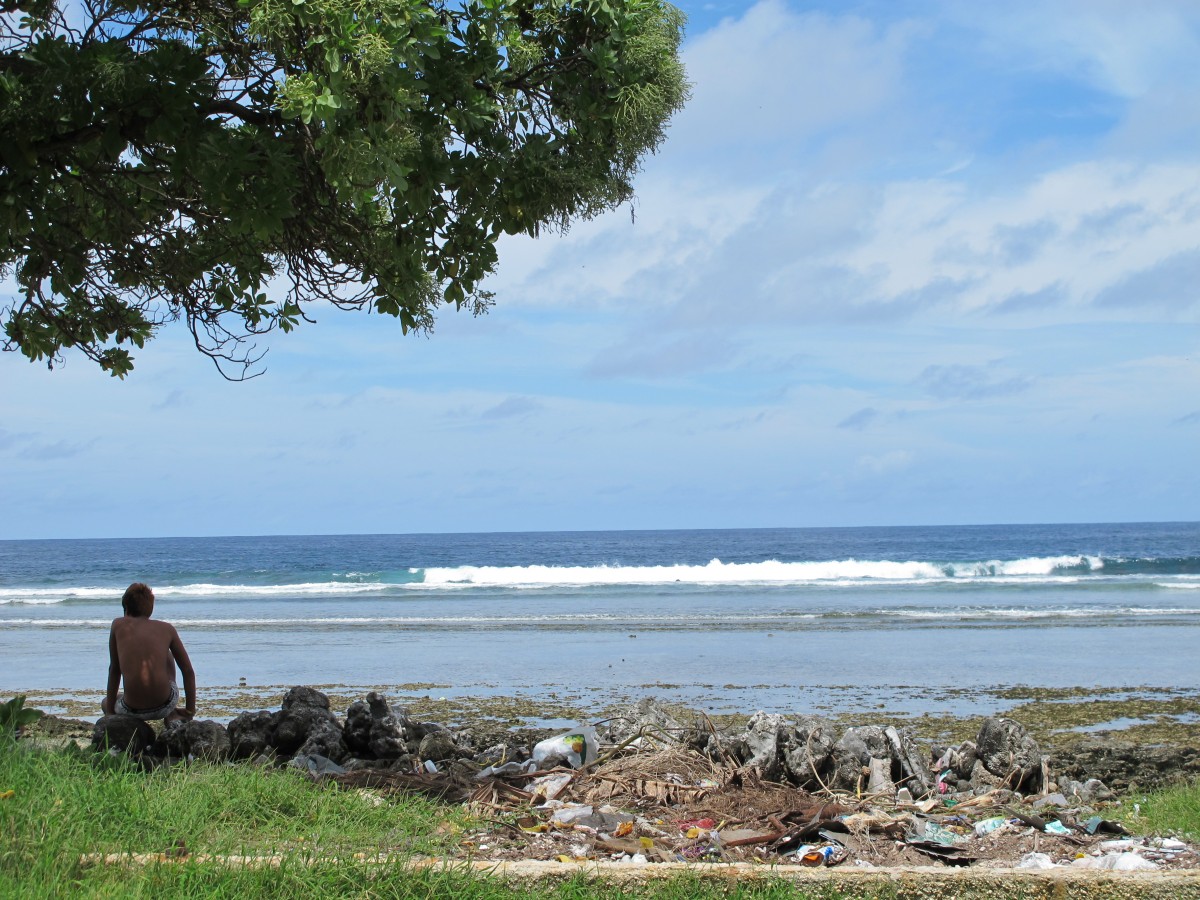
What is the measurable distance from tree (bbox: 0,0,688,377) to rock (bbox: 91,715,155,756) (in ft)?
9.03

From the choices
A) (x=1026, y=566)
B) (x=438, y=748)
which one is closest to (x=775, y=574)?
(x=1026, y=566)

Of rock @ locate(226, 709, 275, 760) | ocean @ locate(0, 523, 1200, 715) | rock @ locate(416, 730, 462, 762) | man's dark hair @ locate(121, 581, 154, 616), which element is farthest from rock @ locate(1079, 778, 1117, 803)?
man's dark hair @ locate(121, 581, 154, 616)

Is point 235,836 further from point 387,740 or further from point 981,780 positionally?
point 981,780

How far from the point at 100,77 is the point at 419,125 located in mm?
1536

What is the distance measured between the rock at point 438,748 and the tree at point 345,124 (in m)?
2.65

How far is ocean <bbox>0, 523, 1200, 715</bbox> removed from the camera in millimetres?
13164

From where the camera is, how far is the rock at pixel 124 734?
6.27 m

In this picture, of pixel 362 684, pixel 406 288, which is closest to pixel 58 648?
pixel 362 684

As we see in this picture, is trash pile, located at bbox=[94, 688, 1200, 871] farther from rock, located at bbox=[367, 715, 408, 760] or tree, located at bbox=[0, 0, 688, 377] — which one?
tree, located at bbox=[0, 0, 688, 377]

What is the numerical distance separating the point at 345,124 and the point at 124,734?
4120 mm

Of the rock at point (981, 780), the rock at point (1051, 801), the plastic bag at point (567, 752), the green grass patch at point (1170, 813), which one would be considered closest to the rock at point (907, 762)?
the rock at point (981, 780)

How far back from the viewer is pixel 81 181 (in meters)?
5.75

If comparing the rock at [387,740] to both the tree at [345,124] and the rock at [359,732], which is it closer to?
the rock at [359,732]

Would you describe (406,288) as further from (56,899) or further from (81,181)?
(56,899)
